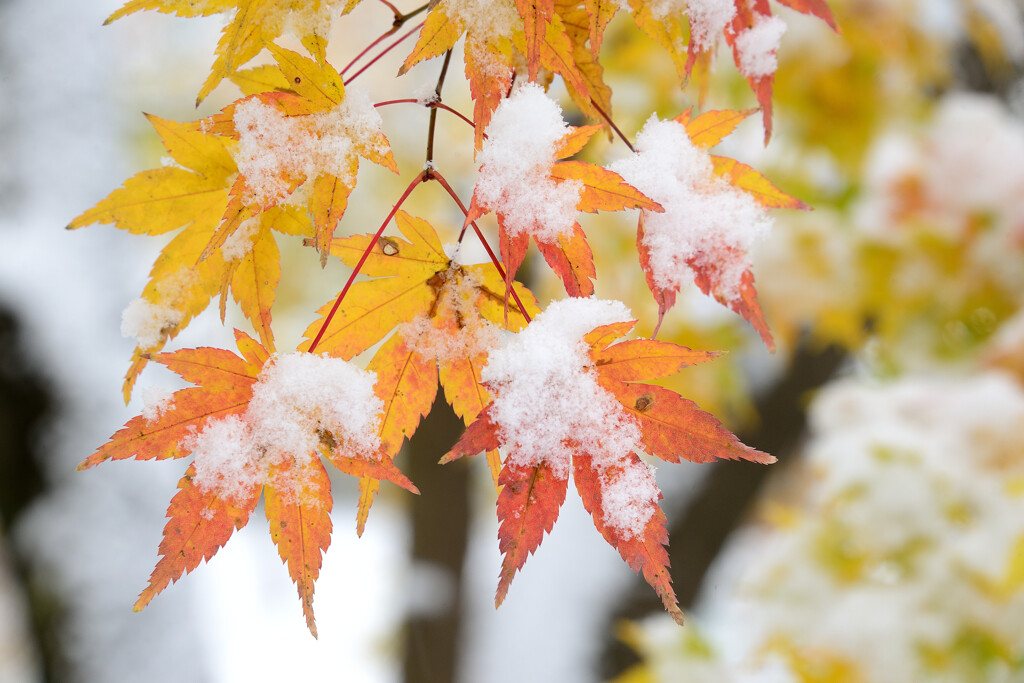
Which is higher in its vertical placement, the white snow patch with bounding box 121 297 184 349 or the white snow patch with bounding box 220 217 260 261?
the white snow patch with bounding box 220 217 260 261

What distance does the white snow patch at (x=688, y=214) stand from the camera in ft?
1.52

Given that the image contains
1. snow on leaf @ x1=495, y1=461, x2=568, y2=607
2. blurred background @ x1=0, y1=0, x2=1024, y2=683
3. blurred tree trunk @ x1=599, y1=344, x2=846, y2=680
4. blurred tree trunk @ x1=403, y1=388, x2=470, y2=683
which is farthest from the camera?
blurred tree trunk @ x1=599, y1=344, x2=846, y2=680

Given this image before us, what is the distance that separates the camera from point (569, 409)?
0.39 meters

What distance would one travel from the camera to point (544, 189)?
41cm

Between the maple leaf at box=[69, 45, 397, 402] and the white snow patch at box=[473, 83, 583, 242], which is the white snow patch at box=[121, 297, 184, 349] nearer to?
the maple leaf at box=[69, 45, 397, 402]

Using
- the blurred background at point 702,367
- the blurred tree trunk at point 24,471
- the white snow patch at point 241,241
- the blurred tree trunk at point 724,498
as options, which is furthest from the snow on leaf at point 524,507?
the blurred tree trunk at point 724,498

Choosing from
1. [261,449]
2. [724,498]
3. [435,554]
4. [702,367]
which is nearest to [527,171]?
[261,449]

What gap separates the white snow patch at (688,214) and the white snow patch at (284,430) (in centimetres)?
22

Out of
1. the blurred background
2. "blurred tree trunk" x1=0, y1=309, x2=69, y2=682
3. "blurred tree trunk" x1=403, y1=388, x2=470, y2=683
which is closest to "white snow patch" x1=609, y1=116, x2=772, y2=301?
the blurred background

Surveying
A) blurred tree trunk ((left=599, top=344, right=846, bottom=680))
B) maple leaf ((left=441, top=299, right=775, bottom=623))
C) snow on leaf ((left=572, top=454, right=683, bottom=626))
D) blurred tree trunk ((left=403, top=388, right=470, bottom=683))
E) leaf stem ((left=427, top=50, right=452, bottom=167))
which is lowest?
blurred tree trunk ((left=599, top=344, right=846, bottom=680))

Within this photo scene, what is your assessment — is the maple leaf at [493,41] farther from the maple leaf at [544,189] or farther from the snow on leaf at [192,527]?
the snow on leaf at [192,527]

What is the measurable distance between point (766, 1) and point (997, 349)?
6.29 ft

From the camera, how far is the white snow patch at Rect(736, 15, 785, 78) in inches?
21.3

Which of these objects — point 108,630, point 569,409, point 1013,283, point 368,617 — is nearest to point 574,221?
point 569,409
